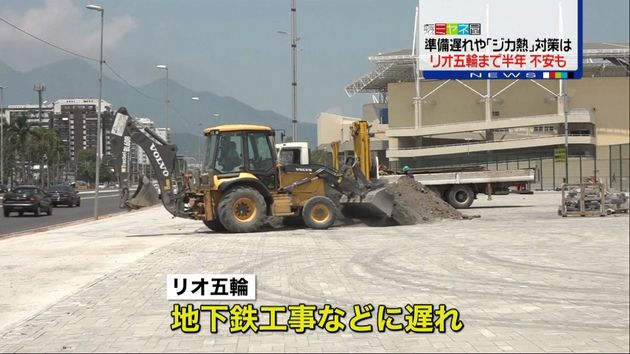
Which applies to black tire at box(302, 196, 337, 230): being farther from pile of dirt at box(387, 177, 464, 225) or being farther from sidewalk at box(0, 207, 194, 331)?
sidewalk at box(0, 207, 194, 331)

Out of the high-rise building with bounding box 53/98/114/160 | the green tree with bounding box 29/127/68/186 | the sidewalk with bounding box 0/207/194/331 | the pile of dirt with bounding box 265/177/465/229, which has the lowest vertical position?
the sidewalk with bounding box 0/207/194/331

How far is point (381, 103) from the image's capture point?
327ft

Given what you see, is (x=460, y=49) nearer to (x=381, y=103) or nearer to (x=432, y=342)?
(x=432, y=342)

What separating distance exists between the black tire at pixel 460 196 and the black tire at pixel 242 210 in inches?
Answer: 509

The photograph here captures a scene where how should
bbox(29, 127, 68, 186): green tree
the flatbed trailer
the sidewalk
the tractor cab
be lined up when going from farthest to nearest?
1. bbox(29, 127, 68, 186): green tree
2. the flatbed trailer
3. the tractor cab
4. the sidewalk

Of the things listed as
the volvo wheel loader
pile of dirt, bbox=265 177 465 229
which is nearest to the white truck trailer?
pile of dirt, bbox=265 177 465 229

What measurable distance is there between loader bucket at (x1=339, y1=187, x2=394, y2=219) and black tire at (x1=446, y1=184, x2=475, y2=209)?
9323 millimetres

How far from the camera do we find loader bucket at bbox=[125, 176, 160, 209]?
2100 cm

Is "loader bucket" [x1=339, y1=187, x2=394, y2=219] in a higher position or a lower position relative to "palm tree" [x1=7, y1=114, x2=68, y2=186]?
lower

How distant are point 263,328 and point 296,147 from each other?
18.2m

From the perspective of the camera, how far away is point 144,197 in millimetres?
21109

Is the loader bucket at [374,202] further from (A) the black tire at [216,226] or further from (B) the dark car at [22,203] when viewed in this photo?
(B) the dark car at [22,203]

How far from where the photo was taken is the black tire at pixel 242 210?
19.1m

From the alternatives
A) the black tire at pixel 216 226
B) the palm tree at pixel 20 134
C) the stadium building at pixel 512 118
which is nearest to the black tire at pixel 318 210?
the black tire at pixel 216 226
